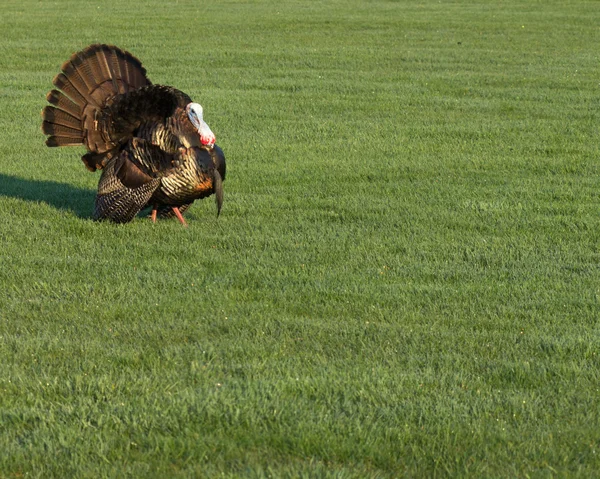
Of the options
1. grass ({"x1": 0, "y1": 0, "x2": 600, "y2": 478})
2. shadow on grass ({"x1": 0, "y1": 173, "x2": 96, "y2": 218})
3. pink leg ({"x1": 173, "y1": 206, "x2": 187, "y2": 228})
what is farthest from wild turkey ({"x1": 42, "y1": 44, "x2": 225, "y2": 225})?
shadow on grass ({"x1": 0, "y1": 173, "x2": 96, "y2": 218})

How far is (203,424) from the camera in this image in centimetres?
482

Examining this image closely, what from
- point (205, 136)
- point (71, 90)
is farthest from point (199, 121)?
point (71, 90)

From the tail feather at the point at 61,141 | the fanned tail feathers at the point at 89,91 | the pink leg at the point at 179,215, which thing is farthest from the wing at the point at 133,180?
the tail feather at the point at 61,141

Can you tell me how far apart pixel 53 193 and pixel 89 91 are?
1.47 m

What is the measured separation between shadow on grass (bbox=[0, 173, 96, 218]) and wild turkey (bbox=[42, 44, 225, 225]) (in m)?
0.51

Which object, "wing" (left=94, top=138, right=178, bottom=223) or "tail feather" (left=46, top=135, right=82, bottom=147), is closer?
"wing" (left=94, top=138, right=178, bottom=223)

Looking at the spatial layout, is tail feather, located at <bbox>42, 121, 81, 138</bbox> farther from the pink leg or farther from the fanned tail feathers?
the pink leg

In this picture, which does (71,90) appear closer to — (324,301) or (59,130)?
(59,130)

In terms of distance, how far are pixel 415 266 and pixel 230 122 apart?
283 inches

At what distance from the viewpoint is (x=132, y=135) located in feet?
30.6

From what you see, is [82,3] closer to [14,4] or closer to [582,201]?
[14,4]

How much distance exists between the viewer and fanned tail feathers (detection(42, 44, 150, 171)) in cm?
940

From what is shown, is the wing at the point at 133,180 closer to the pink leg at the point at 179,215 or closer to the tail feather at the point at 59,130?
the pink leg at the point at 179,215

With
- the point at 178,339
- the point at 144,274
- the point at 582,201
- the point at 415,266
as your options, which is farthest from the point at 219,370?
the point at 582,201
